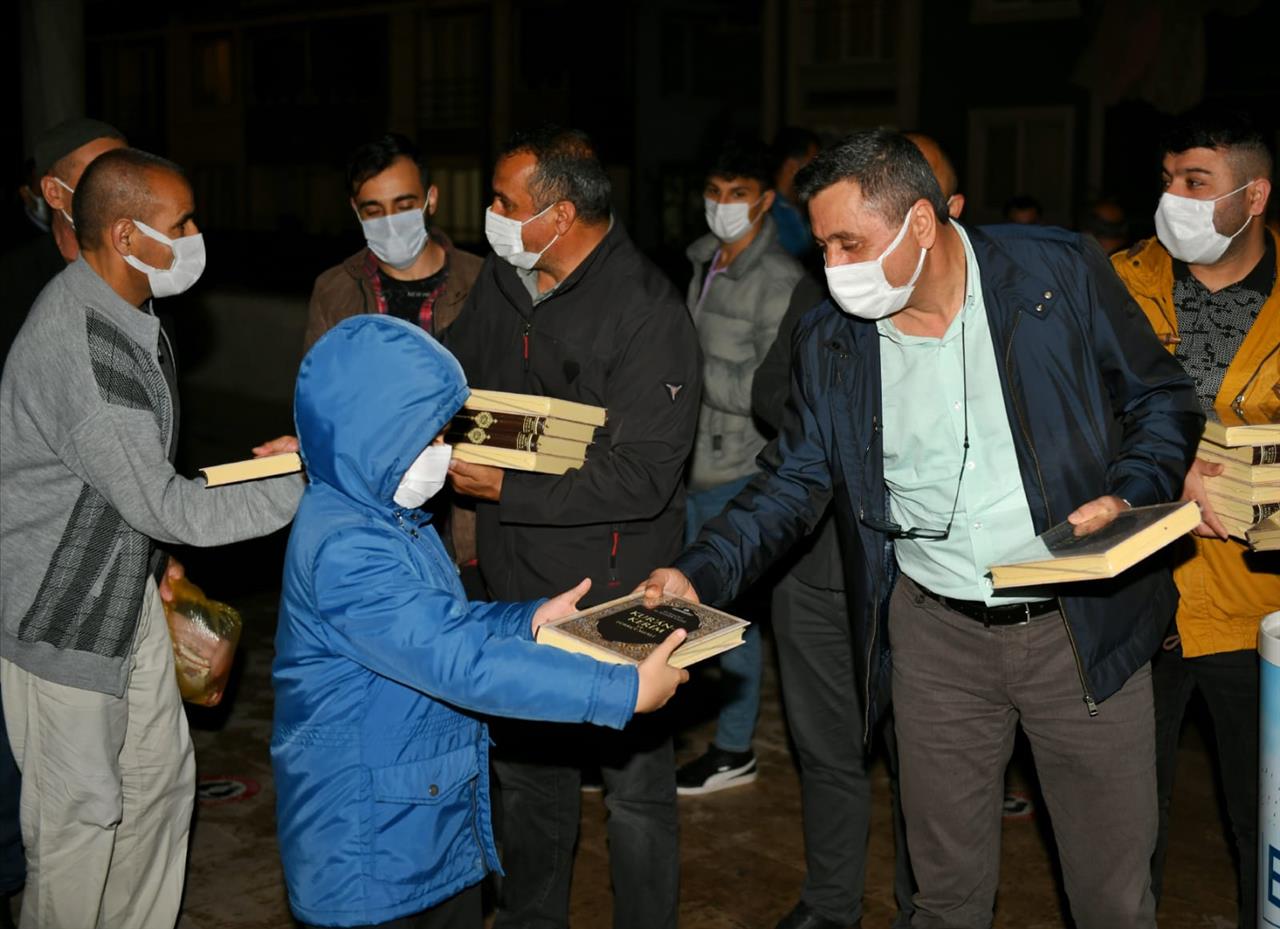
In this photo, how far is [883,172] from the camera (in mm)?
3564

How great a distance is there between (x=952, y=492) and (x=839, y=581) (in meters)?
1.05

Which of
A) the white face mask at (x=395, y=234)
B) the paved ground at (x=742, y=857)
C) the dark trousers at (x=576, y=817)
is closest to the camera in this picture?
the dark trousers at (x=576, y=817)

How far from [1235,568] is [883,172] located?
1.68 metres

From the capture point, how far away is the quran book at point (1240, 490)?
12.8 feet

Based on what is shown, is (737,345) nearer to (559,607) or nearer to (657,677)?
(559,607)

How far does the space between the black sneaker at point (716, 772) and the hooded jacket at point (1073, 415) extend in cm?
238

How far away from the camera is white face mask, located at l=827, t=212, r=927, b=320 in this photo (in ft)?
11.8

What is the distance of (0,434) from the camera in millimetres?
4098

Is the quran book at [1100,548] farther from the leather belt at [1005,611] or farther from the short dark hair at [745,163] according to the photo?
the short dark hair at [745,163]

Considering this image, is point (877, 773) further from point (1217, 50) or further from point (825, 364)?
point (1217, 50)

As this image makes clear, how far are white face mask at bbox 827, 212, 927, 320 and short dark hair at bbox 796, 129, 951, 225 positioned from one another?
0.05 m

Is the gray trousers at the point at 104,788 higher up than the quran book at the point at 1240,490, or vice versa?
the quran book at the point at 1240,490

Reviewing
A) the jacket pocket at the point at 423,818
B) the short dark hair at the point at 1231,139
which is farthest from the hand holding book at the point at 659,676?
the short dark hair at the point at 1231,139

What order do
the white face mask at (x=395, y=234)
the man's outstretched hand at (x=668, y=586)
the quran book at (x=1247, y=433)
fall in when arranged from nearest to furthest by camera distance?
1. the man's outstretched hand at (x=668, y=586)
2. the quran book at (x=1247, y=433)
3. the white face mask at (x=395, y=234)
